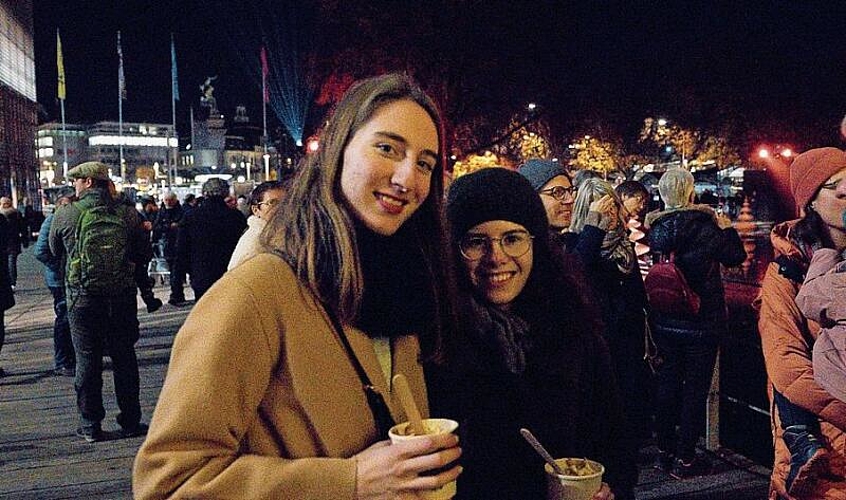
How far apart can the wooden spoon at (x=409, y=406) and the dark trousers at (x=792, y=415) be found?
1.79 meters

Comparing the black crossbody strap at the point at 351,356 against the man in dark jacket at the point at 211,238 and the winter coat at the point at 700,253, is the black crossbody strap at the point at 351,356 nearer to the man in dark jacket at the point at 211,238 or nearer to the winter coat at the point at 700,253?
the winter coat at the point at 700,253

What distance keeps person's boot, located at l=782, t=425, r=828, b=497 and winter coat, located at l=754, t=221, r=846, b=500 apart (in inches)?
2.2

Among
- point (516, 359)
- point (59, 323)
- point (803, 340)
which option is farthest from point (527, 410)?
point (59, 323)

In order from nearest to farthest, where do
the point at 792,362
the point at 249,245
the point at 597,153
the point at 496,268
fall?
the point at 496,268, the point at 792,362, the point at 249,245, the point at 597,153

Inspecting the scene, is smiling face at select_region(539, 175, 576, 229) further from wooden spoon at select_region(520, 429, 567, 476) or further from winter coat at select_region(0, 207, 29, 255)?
winter coat at select_region(0, 207, 29, 255)

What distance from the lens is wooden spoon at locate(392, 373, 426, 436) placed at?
64.8 inches

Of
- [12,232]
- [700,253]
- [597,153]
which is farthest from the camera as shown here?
[597,153]

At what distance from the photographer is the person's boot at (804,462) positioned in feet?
8.69

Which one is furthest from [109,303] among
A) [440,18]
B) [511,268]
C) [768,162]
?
[768,162]

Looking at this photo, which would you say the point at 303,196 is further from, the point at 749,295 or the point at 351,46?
the point at 351,46

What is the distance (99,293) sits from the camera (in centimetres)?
646

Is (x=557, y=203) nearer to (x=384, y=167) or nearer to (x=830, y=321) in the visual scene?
(x=830, y=321)

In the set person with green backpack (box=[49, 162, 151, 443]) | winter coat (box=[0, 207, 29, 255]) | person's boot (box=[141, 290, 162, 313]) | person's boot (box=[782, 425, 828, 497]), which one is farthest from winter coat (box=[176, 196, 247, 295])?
person's boot (box=[782, 425, 828, 497])

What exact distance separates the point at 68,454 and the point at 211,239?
3.63m
